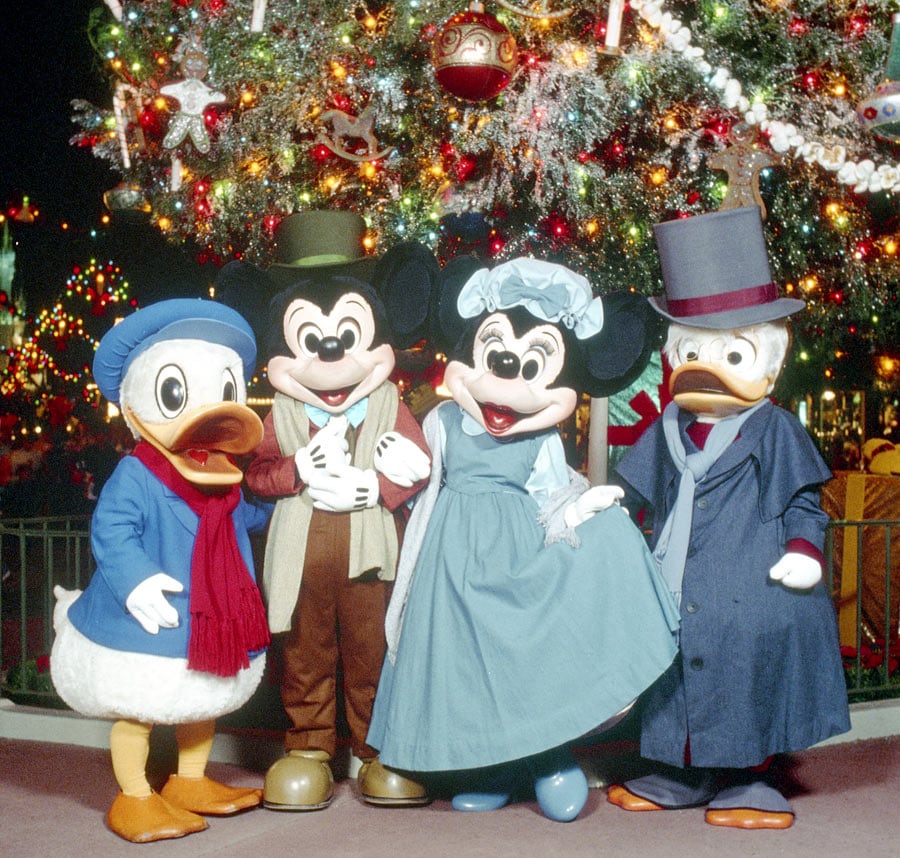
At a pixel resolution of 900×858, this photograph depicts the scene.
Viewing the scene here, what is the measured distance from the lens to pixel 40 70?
1102 centimetres

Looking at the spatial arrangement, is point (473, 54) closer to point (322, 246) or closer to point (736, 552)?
point (322, 246)

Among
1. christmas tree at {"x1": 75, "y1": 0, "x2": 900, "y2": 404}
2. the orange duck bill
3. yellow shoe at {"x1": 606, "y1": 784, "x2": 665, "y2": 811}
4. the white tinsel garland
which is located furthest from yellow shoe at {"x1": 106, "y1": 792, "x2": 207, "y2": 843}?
the white tinsel garland

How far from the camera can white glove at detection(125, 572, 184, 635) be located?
3584 mm

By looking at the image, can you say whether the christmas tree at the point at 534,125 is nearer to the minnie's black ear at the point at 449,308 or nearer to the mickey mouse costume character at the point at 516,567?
the minnie's black ear at the point at 449,308

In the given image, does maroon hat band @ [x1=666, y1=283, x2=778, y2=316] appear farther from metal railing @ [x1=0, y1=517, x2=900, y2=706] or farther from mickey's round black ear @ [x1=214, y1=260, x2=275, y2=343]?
mickey's round black ear @ [x1=214, y1=260, x2=275, y2=343]

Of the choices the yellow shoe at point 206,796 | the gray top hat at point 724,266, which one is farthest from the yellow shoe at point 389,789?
the gray top hat at point 724,266

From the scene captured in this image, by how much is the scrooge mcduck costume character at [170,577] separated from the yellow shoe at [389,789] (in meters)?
0.43

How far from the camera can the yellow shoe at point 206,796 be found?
12.9ft

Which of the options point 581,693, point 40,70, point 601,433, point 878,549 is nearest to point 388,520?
point 581,693

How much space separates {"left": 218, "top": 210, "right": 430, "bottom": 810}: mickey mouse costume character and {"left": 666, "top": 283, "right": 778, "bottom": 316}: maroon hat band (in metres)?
0.99

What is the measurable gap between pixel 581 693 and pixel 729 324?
1.38 metres

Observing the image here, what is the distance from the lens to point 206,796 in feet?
13.0

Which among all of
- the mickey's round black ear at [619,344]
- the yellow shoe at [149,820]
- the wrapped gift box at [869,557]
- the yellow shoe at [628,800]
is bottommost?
the yellow shoe at [628,800]

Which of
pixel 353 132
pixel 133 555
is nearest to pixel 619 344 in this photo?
pixel 353 132
